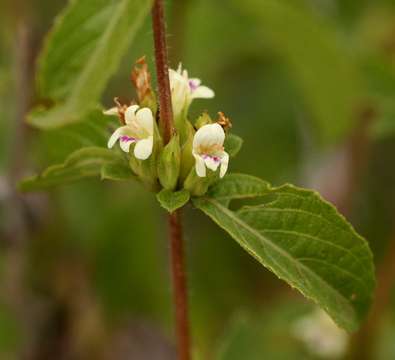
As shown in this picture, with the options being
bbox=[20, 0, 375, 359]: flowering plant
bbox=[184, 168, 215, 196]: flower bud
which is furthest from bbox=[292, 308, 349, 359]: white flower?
bbox=[184, 168, 215, 196]: flower bud

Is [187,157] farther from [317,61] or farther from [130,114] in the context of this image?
[317,61]

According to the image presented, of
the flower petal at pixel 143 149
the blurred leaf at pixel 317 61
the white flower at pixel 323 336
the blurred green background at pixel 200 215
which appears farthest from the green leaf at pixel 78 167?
the white flower at pixel 323 336

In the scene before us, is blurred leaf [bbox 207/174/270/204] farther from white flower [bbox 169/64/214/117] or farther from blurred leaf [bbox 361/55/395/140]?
blurred leaf [bbox 361/55/395/140]

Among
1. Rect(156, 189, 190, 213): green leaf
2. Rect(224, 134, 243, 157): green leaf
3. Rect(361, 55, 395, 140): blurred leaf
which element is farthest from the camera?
Rect(361, 55, 395, 140): blurred leaf

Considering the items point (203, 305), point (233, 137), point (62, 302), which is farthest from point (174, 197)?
point (203, 305)


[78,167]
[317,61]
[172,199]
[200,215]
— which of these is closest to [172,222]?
[172,199]

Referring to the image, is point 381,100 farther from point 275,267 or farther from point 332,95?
point 275,267
